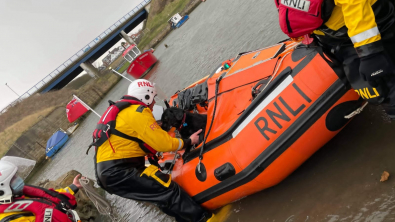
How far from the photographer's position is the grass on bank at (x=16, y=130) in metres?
20.2

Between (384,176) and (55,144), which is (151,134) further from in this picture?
(55,144)

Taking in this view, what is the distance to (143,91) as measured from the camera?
3162mm

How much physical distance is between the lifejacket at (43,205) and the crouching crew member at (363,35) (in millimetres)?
3057

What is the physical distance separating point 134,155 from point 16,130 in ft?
82.8

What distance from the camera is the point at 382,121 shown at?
2445 millimetres

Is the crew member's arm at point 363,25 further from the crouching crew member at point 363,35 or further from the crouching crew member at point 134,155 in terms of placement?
the crouching crew member at point 134,155

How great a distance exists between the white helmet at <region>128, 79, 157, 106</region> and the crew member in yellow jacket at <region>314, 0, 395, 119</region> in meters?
2.02

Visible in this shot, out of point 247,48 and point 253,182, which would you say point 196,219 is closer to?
point 253,182

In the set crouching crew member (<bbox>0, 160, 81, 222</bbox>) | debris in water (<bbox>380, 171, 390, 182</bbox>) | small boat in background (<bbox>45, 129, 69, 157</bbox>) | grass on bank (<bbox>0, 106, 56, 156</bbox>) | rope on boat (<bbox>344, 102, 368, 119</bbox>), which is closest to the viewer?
debris in water (<bbox>380, 171, 390, 182</bbox>)

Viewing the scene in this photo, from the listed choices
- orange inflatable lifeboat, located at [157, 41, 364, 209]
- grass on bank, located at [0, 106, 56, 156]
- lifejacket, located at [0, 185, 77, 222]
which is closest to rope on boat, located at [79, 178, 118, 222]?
lifejacket, located at [0, 185, 77, 222]

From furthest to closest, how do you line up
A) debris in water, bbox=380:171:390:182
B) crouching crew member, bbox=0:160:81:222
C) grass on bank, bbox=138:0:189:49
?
grass on bank, bbox=138:0:189:49 → crouching crew member, bbox=0:160:81:222 → debris in water, bbox=380:171:390:182

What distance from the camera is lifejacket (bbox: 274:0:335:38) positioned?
1.63m

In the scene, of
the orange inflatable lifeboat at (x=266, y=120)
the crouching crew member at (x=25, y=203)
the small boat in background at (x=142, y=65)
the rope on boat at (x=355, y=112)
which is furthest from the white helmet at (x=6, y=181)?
the small boat in background at (x=142, y=65)

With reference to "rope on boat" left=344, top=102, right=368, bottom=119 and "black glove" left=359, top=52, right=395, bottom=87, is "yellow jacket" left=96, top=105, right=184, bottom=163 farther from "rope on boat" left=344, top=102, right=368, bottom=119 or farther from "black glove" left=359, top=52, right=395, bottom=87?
"black glove" left=359, top=52, right=395, bottom=87
